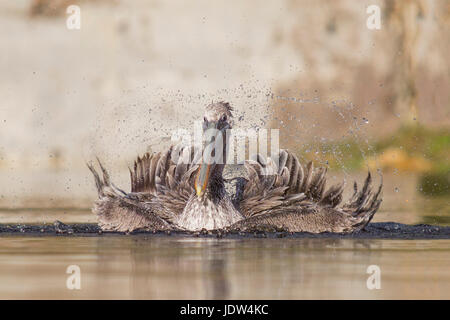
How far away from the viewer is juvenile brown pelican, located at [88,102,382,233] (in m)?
12.6

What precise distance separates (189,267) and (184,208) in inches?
151

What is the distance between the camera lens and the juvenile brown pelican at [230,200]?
12.6 m

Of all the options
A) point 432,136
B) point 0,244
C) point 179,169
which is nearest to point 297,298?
point 0,244

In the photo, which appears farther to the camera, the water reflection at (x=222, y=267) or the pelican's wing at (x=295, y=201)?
the pelican's wing at (x=295, y=201)

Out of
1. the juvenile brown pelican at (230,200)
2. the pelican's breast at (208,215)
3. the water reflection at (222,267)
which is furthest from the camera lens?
the pelican's breast at (208,215)

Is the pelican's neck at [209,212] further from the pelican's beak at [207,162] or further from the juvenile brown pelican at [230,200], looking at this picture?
the pelican's beak at [207,162]

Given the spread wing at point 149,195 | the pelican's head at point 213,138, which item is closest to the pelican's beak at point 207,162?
the pelican's head at point 213,138

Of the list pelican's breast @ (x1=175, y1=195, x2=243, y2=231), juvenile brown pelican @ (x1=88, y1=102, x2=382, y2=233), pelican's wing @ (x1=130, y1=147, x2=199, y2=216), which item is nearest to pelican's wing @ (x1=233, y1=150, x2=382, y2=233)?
juvenile brown pelican @ (x1=88, y1=102, x2=382, y2=233)

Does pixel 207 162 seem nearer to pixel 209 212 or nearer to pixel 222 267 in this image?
pixel 209 212

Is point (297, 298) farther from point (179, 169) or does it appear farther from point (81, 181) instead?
point (81, 181)

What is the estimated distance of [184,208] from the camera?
13.2 metres

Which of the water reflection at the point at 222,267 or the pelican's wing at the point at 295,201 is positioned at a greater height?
the pelican's wing at the point at 295,201

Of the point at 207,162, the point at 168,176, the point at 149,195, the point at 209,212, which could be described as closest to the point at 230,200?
the point at 209,212
